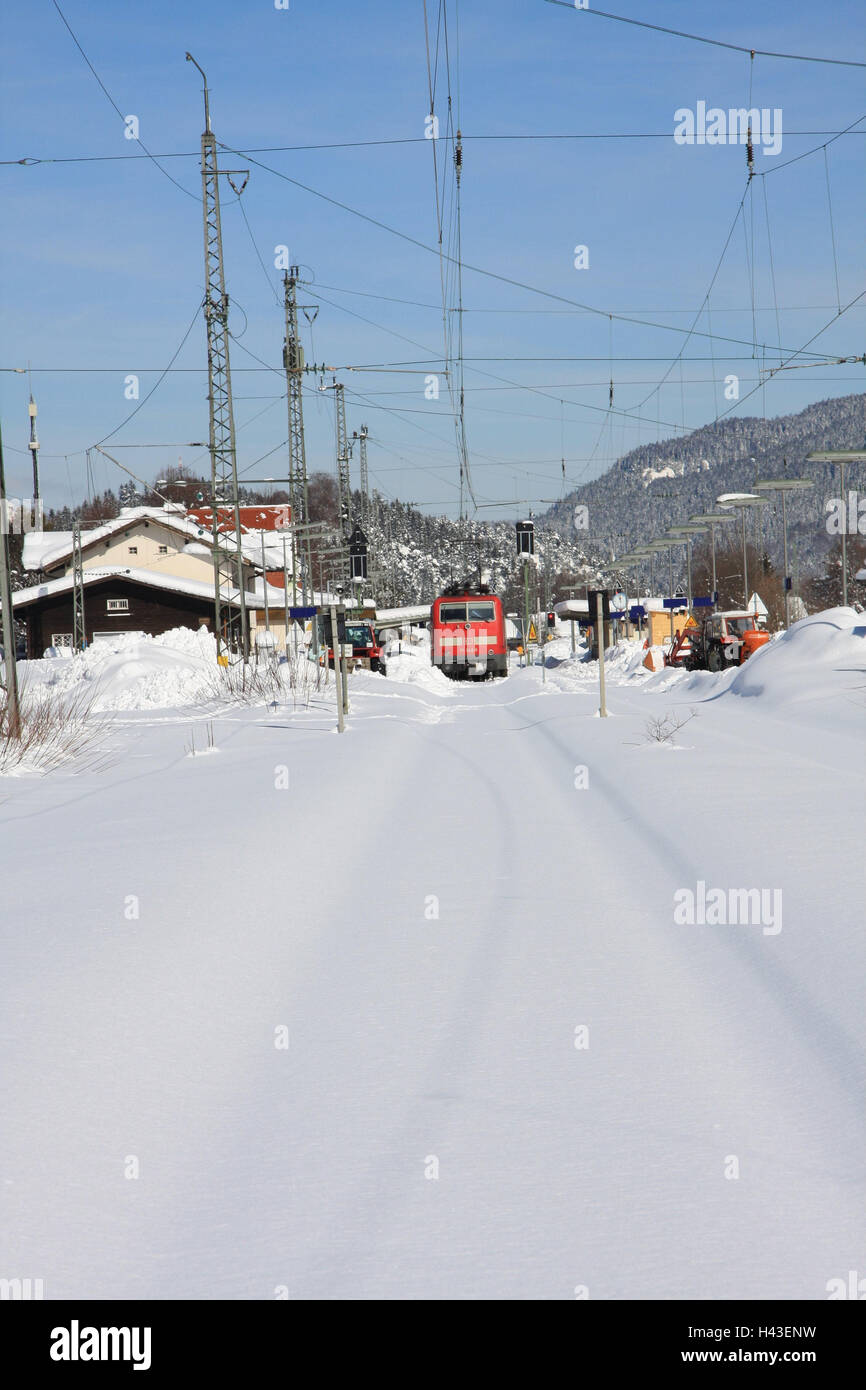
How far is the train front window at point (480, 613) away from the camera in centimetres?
5378

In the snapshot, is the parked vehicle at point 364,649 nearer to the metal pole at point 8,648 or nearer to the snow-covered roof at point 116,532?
the snow-covered roof at point 116,532

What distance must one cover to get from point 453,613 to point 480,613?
1109 mm

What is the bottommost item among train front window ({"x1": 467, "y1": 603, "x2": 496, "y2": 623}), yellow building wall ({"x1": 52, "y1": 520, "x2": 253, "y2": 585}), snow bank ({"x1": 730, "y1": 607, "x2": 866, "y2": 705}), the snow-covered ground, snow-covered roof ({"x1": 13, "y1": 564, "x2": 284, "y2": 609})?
the snow-covered ground

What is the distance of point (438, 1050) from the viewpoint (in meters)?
5.07

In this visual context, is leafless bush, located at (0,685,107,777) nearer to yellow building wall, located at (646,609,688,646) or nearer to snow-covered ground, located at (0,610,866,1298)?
snow-covered ground, located at (0,610,866,1298)

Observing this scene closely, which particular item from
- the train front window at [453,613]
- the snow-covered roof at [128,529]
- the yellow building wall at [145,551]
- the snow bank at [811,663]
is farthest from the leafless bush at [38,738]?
the yellow building wall at [145,551]

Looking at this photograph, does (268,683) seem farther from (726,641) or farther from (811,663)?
(726,641)

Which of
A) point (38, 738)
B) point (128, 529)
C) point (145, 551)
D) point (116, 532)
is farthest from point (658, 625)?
point (38, 738)

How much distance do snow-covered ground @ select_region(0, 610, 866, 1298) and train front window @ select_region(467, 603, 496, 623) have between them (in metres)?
41.8

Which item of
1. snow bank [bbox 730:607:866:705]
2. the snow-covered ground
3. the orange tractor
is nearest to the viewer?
the snow-covered ground

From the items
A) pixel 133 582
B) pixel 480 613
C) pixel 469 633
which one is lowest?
pixel 469 633

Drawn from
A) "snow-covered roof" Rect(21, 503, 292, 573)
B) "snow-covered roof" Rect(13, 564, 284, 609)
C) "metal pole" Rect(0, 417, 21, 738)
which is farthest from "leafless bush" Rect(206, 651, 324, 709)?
"snow-covered roof" Rect(21, 503, 292, 573)

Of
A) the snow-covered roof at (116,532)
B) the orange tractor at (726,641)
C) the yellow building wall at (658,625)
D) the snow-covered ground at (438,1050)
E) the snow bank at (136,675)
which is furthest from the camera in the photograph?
the yellow building wall at (658,625)

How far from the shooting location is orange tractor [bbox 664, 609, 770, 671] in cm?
4241
